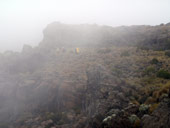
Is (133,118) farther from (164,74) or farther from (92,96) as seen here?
(164,74)

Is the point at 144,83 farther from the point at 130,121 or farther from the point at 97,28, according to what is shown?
the point at 97,28

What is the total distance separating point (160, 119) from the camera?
5.59 metres

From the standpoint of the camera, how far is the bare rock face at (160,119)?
528 centimetres

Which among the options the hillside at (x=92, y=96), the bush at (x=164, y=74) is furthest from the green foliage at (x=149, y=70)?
the bush at (x=164, y=74)

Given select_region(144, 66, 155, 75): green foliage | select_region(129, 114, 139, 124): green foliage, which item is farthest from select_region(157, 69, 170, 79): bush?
select_region(129, 114, 139, 124): green foliage

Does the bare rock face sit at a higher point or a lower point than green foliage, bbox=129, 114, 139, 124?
higher

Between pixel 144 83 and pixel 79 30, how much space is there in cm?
3335

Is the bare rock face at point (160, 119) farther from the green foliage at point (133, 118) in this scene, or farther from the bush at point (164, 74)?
the bush at point (164, 74)

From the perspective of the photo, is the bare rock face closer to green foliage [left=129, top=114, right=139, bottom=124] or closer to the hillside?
the hillside

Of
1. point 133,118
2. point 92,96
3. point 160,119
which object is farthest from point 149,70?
point 160,119


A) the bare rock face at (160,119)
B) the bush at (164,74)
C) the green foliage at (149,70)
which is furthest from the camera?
the green foliage at (149,70)

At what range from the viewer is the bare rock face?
5281 millimetres

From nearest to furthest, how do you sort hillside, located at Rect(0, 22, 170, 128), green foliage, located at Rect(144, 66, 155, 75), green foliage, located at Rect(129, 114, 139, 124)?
green foliage, located at Rect(129, 114, 139, 124) → hillside, located at Rect(0, 22, 170, 128) → green foliage, located at Rect(144, 66, 155, 75)

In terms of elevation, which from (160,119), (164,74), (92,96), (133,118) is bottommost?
(92,96)
